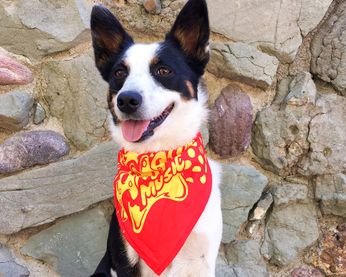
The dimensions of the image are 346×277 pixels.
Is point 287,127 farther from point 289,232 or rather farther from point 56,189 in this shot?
point 56,189

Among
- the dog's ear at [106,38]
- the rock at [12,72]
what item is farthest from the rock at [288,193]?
the rock at [12,72]

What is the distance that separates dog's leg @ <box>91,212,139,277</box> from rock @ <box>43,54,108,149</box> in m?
0.50

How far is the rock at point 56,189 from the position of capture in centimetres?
231

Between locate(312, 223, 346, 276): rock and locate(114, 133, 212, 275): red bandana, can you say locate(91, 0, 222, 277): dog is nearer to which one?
locate(114, 133, 212, 275): red bandana

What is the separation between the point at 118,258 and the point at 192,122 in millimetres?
639

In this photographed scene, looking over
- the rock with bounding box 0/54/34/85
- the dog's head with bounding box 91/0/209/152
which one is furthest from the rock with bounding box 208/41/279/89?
the rock with bounding box 0/54/34/85

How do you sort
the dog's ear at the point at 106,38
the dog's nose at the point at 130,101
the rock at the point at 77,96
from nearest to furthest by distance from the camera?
the dog's nose at the point at 130,101 → the dog's ear at the point at 106,38 → the rock at the point at 77,96

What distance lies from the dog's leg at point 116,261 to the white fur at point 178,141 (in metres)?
0.03

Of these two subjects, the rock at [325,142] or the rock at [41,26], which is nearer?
the rock at [41,26]

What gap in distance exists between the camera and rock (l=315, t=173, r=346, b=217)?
2.53 m

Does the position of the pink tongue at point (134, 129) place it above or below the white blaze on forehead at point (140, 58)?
below

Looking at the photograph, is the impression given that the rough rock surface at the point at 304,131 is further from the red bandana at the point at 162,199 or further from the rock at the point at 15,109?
the rock at the point at 15,109

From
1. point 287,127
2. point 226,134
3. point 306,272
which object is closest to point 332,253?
point 306,272

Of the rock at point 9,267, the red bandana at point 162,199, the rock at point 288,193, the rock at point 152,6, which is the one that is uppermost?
the rock at point 152,6
